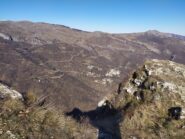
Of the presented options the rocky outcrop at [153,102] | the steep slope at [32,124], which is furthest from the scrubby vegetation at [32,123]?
the rocky outcrop at [153,102]

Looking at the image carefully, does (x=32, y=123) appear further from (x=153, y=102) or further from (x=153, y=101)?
(x=153, y=101)

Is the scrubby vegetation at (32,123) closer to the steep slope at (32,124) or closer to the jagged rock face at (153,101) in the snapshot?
the steep slope at (32,124)

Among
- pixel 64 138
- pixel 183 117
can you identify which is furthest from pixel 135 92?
pixel 64 138

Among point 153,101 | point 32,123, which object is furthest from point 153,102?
point 32,123

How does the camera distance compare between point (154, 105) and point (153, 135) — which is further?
point (154, 105)

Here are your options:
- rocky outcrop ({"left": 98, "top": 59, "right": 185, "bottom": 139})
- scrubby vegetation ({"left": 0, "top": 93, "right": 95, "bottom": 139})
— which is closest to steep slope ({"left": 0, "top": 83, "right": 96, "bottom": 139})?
scrubby vegetation ({"left": 0, "top": 93, "right": 95, "bottom": 139})

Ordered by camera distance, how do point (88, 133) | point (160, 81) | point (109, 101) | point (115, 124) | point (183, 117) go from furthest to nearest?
point (109, 101), point (160, 81), point (115, 124), point (183, 117), point (88, 133)

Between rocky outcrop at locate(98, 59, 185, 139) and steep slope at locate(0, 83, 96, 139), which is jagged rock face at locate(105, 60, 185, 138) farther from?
steep slope at locate(0, 83, 96, 139)

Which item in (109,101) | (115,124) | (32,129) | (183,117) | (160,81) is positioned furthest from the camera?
(109,101)

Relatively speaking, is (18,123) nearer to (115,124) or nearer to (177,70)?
(115,124)
